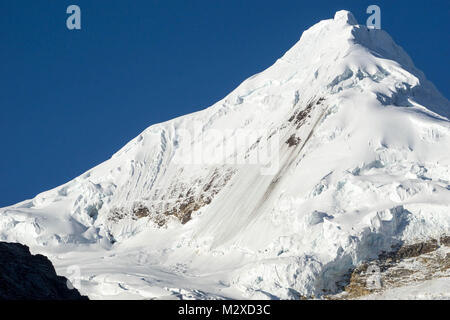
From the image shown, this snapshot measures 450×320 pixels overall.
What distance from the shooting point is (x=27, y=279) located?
36781 millimetres

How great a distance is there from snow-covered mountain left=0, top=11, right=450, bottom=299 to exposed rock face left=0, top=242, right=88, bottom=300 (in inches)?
568

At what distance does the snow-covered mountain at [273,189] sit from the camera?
5650 centimetres

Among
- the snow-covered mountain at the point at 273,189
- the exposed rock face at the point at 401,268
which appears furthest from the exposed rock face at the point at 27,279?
the exposed rock face at the point at 401,268

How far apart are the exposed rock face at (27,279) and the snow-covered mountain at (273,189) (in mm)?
14433

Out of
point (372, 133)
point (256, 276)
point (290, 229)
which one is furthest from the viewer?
point (372, 133)

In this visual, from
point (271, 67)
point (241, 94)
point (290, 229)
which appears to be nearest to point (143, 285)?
point (290, 229)

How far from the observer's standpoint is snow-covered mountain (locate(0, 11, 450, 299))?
56500mm

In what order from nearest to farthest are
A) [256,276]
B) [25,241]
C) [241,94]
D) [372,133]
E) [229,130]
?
[256,276] < [372,133] < [25,241] < [229,130] < [241,94]

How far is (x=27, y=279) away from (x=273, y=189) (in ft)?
Result: 119

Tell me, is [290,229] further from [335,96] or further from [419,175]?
[335,96]

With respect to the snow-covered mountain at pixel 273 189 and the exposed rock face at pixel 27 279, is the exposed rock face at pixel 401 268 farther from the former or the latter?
the exposed rock face at pixel 27 279

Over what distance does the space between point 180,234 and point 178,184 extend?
35.0ft

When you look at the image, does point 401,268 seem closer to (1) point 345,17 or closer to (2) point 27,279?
(2) point 27,279

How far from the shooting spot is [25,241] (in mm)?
81312
